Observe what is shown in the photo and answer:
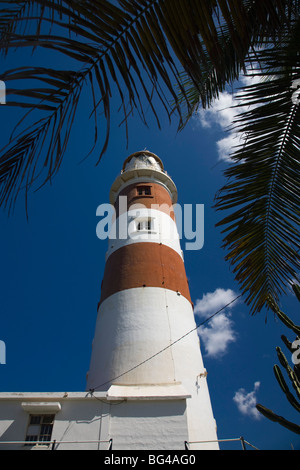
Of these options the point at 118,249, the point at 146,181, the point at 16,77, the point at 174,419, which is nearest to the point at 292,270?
the point at 16,77

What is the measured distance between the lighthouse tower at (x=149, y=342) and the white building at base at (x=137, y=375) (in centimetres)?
3

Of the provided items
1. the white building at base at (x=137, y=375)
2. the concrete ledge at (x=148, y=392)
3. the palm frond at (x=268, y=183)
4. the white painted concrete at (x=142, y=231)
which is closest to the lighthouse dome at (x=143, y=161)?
the white painted concrete at (x=142, y=231)

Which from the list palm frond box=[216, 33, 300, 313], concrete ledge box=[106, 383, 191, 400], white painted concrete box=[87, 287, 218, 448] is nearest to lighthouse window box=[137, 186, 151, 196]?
white painted concrete box=[87, 287, 218, 448]

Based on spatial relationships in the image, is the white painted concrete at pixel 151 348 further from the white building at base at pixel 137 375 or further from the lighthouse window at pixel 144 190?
the lighthouse window at pixel 144 190

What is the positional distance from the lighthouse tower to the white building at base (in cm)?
3

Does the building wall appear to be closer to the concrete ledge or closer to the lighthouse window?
the concrete ledge

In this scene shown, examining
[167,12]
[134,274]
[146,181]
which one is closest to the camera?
[167,12]

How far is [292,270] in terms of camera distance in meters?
3.27

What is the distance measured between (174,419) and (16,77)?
1027cm

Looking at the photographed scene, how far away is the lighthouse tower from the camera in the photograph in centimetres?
908

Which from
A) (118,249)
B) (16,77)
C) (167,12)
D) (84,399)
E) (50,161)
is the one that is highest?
(118,249)

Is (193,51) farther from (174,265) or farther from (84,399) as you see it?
(174,265)

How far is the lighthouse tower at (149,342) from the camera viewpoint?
29.8 feet

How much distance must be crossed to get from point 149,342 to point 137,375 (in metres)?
1.30
